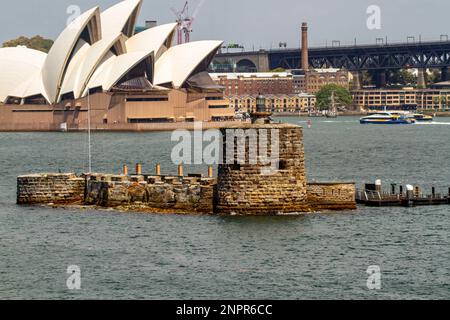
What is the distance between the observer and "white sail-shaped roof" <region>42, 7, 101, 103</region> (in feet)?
449

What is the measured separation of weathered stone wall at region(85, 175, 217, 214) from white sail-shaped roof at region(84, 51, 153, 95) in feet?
305

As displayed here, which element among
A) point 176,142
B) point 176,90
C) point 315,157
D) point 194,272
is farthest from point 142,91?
point 194,272

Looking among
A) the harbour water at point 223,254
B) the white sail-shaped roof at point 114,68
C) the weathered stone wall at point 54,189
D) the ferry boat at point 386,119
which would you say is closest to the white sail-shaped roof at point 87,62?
the white sail-shaped roof at point 114,68

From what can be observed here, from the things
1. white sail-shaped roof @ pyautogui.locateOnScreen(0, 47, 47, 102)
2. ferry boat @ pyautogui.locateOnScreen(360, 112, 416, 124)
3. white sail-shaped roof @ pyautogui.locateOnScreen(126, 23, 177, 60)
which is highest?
white sail-shaped roof @ pyautogui.locateOnScreen(126, 23, 177, 60)

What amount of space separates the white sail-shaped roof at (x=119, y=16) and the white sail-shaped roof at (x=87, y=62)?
961mm

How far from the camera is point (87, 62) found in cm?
14112

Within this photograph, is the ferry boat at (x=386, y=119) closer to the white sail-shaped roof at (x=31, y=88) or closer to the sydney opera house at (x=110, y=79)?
the sydney opera house at (x=110, y=79)

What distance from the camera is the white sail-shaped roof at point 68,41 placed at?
Answer: 137 meters

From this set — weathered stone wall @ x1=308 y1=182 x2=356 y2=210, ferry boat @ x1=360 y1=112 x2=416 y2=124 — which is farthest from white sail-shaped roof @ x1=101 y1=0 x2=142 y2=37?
weathered stone wall @ x1=308 y1=182 x2=356 y2=210

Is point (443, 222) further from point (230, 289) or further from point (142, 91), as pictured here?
point (142, 91)

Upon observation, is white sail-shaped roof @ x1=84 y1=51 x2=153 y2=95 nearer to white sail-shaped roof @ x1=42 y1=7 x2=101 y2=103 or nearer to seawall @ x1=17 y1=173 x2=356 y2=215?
white sail-shaped roof @ x1=42 y1=7 x2=101 y2=103

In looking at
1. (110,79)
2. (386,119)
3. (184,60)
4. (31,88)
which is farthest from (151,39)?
(386,119)

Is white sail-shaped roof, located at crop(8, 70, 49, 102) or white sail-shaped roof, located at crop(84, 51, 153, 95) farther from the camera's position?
white sail-shaped roof, located at crop(8, 70, 49, 102)

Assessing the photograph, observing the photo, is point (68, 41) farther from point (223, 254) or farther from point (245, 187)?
point (223, 254)
